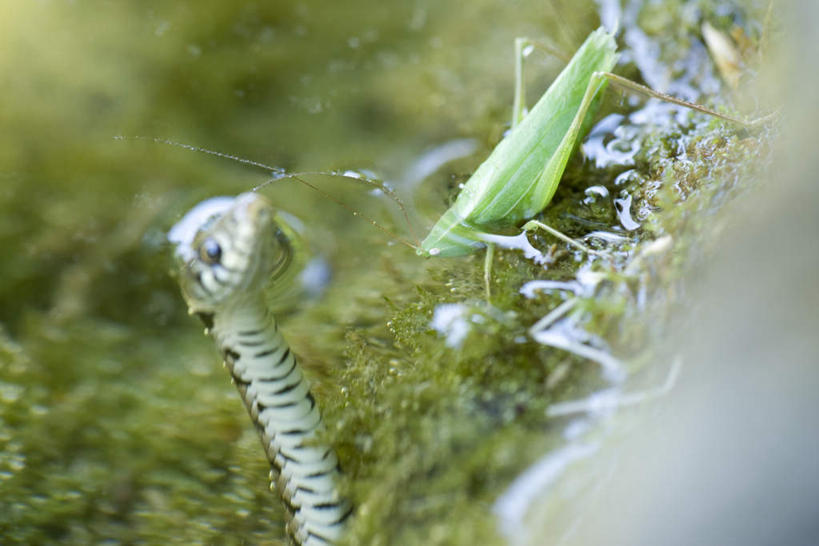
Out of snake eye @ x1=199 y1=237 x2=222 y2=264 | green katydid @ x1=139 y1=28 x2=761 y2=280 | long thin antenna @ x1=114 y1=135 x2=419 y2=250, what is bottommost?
green katydid @ x1=139 y1=28 x2=761 y2=280

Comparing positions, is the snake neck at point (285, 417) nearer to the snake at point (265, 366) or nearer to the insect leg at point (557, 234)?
the snake at point (265, 366)

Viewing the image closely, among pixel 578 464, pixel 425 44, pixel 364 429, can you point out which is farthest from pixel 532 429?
pixel 425 44

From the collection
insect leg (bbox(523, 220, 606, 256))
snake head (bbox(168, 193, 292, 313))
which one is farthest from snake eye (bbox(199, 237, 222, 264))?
insect leg (bbox(523, 220, 606, 256))

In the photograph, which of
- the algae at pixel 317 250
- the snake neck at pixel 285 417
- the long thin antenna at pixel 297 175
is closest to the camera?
the algae at pixel 317 250

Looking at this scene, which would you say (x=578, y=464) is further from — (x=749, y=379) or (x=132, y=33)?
(x=132, y=33)

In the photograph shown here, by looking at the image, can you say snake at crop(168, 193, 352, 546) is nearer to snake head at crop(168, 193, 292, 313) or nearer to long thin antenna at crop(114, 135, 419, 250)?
snake head at crop(168, 193, 292, 313)

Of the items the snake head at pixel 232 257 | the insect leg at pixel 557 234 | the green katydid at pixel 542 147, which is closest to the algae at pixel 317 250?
the insect leg at pixel 557 234

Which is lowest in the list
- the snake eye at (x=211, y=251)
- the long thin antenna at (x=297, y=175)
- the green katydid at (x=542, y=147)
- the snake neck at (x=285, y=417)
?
the snake neck at (x=285, y=417)
